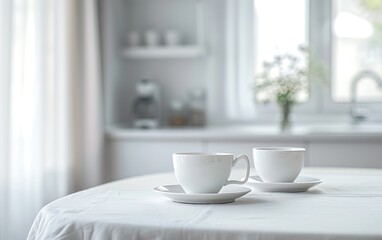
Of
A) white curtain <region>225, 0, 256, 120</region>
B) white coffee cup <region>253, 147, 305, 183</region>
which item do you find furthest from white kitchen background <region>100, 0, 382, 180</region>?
white coffee cup <region>253, 147, 305, 183</region>

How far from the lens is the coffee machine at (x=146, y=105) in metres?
3.76

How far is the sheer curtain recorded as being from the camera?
2.56 meters

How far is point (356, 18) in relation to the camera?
369cm

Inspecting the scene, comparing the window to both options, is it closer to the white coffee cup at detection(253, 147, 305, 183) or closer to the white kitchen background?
the white kitchen background

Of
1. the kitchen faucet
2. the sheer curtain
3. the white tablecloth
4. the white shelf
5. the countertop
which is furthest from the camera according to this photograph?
the white shelf

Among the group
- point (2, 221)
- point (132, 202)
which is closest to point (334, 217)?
point (132, 202)

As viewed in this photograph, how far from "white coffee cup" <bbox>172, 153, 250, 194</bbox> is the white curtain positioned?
2.51 meters

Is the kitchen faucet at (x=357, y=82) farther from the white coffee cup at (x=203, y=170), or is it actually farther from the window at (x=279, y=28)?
Result: the white coffee cup at (x=203, y=170)

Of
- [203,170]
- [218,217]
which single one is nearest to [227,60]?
[203,170]

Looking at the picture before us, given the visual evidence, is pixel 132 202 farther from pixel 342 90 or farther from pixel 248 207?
pixel 342 90

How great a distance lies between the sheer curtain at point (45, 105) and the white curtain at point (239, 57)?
803 mm

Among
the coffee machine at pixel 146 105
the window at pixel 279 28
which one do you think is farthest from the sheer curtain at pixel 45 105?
the window at pixel 279 28

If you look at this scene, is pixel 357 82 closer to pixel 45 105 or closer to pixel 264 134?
pixel 264 134

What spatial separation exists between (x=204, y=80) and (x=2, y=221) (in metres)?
1.72
